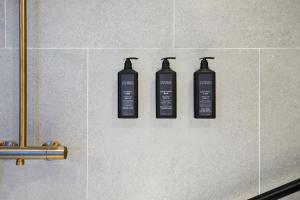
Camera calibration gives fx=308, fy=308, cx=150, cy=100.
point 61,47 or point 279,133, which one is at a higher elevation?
point 61,47

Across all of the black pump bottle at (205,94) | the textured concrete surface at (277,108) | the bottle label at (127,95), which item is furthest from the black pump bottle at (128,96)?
the textured concrete surface at (277,108)

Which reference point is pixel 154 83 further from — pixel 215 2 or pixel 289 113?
pixel 289 113

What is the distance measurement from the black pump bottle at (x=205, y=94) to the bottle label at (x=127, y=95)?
22 cm

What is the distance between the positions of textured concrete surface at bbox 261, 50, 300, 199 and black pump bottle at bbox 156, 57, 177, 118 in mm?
333

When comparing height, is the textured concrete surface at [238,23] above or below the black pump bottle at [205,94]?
above

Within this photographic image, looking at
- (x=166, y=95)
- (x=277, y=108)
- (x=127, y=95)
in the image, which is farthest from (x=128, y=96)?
(x=277, y=108)

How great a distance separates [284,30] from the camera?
111cm

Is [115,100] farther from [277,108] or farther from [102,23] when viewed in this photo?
[277,108]

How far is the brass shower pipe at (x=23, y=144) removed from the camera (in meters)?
0.99

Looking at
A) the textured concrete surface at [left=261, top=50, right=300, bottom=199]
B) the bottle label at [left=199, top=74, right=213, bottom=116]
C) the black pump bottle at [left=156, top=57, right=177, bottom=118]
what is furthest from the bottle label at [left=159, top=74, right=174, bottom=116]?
the textured concrete surface at [left=261, top=50, right=300, bottom=199]

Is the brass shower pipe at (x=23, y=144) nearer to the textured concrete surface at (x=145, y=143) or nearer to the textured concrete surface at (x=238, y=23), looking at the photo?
the textured concrete surface at (x=145, y=143)

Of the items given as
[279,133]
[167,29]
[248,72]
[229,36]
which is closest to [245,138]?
[279,133]

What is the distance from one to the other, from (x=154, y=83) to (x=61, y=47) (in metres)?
0.36

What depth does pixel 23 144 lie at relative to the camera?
3.32ft
